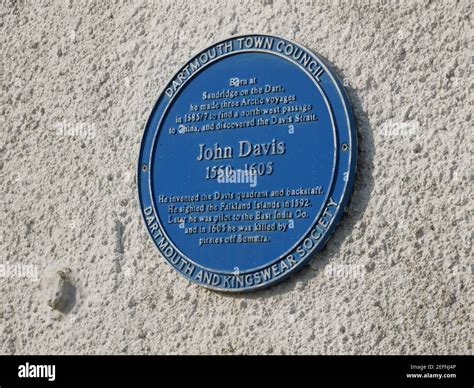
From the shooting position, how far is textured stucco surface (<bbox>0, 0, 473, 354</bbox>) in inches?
147

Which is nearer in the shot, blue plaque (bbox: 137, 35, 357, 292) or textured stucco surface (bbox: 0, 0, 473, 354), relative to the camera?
textured stucco surface (bbox: 0, 0, 473, 354)

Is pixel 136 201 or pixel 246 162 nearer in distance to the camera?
pixel 246 162

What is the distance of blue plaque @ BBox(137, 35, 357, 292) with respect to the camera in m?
3.96

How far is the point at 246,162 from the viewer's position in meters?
4.17

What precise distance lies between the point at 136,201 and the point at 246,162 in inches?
26.0

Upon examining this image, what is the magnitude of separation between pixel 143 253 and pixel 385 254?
4.17ft

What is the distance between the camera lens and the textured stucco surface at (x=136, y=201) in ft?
12.2

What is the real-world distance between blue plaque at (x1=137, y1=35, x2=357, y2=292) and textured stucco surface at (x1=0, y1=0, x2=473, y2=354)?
8 centimetres

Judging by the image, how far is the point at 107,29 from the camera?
470 centimetres

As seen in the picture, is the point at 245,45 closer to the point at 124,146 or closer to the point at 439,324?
the point at 124,146

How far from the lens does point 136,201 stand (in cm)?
446

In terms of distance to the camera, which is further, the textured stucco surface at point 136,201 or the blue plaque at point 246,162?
the blue plaque at point 246,162

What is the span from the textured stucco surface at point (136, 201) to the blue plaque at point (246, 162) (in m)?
0.08

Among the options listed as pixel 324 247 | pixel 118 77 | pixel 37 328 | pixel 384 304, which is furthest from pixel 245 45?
pixel 37 328
